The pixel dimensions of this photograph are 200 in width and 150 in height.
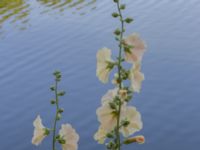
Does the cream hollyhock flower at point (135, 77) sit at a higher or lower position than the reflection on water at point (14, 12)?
lower

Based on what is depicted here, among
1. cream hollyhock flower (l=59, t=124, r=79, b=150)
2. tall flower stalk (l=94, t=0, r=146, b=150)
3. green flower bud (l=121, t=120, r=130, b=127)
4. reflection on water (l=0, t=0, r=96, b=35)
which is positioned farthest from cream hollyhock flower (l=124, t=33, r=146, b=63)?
reflection on water (l=0, t=0, r=96, b=35)

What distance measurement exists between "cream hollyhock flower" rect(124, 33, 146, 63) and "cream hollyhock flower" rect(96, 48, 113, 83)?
5 centimetres

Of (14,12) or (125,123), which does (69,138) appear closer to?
(125,123)

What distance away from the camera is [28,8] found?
38.7 ft

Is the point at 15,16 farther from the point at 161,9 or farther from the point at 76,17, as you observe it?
the point at 161,9

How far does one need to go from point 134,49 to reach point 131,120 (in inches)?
5.0

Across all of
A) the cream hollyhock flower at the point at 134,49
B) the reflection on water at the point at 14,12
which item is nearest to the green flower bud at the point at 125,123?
the cream hollyhock flower at the point at 134,49

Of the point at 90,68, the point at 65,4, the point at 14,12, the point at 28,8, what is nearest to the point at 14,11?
the point at 14,12

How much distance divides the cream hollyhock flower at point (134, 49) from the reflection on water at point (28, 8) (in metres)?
9.60

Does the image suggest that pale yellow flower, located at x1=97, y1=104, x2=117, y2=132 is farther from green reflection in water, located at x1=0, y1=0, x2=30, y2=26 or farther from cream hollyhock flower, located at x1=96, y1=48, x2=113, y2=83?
green reflection in water, located at x1=0, y1=0, x2=30, y2=26

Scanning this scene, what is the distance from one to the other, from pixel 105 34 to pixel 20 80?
191 cm

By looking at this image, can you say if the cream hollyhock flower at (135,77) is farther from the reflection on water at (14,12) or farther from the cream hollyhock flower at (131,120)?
the reflection on water at (14,12)

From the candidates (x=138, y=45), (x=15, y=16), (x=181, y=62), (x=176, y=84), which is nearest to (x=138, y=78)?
(x=138, y=45)

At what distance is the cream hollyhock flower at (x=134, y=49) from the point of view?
88 cm
